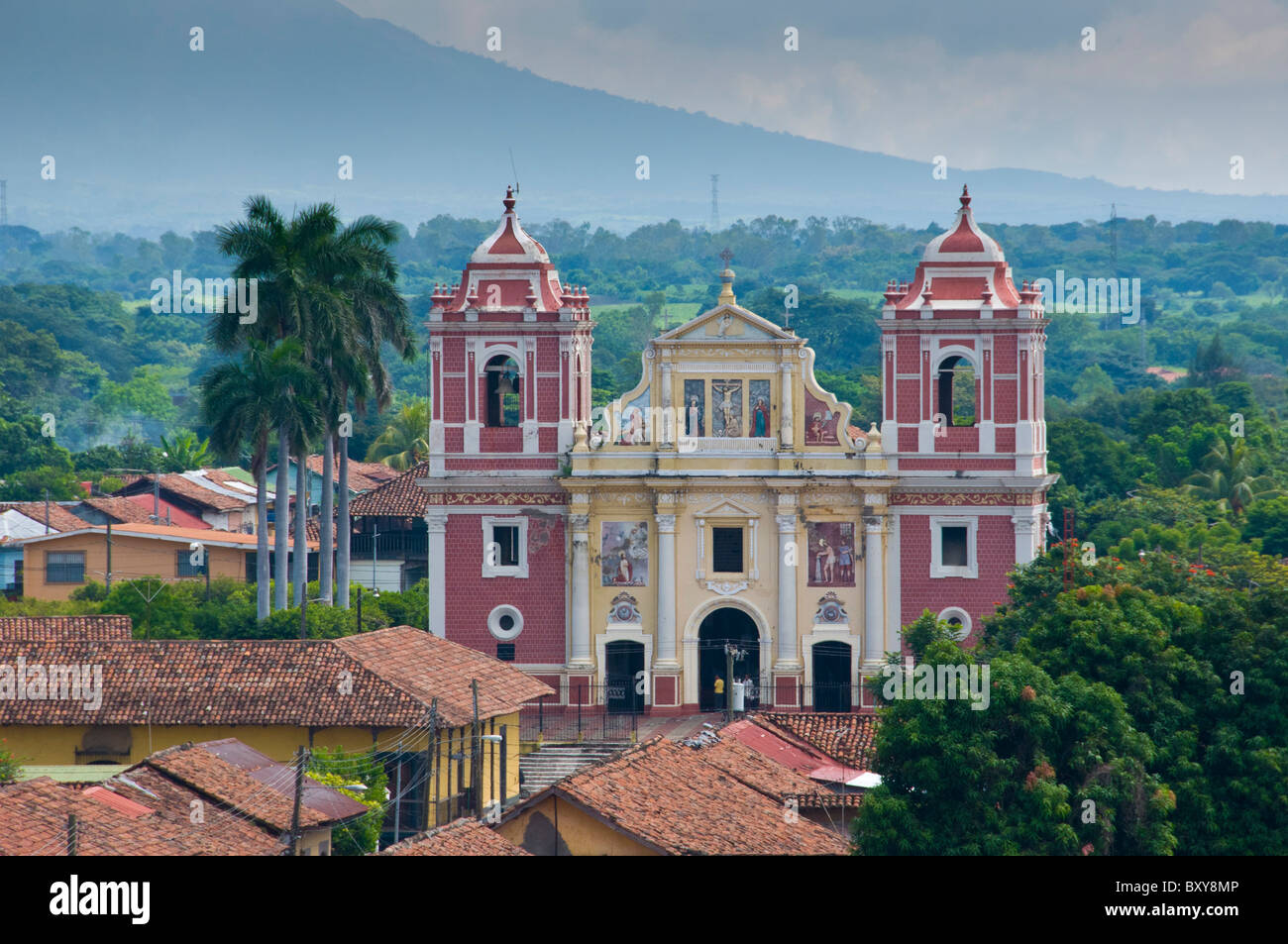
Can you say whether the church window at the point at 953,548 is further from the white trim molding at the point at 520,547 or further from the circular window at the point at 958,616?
the white trim molding at the point at 520,547

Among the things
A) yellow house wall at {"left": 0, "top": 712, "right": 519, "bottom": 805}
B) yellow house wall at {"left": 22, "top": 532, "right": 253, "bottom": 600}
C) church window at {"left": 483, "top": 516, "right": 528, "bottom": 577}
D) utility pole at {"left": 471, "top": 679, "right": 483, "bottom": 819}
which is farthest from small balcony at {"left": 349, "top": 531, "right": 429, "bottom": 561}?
yellow house wall at {"left": 0, "top": 712, "right": 519, "bottom": 805}

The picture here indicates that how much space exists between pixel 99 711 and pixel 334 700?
432 centimetres

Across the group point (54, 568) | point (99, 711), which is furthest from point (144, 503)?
point (99, 711)

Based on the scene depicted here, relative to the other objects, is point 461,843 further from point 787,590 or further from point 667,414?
point 667,414

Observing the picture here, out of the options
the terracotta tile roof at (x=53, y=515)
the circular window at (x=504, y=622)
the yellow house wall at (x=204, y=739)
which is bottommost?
the yellow house wall at (x=204, y=739)

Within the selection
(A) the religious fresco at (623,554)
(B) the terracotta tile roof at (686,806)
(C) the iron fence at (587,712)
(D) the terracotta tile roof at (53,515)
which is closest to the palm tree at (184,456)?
(D) the terracotta tile roof at (53,515)

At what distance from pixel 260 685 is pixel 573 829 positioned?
39.5ft

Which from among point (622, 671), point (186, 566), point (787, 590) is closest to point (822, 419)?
point (787, 590)

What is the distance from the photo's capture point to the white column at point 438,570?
183 feet

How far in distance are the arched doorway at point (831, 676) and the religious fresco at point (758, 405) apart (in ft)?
17.6

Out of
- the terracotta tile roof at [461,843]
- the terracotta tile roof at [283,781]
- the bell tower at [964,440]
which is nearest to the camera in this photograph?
the terracotta tile roof at [461,843]

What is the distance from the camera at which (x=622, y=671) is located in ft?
182
